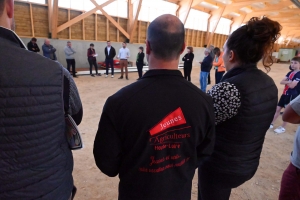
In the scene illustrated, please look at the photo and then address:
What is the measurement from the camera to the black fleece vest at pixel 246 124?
1.08m

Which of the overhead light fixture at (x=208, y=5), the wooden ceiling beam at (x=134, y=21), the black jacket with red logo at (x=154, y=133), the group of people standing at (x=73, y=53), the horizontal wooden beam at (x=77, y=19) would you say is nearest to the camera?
the black jacket with red logo at (x=154, y=133)

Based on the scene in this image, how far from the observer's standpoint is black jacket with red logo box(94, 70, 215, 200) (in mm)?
790

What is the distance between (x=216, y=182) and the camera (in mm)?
1266

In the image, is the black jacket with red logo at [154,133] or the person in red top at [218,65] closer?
the black jacket with red logo at [154,133]

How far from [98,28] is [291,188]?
37.5 ft

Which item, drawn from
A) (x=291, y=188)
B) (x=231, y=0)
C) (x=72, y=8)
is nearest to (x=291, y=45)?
(x=231, y=0)

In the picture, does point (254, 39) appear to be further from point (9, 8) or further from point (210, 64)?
point (210, 64)

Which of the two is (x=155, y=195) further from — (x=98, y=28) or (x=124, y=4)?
(x=124, y=4)

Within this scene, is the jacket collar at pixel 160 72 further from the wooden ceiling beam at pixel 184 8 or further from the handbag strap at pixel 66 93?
the wooden ceiling beam at pixel 184 8

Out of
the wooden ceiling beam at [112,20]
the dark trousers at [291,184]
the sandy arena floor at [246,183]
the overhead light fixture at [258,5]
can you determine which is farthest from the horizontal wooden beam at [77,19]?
the overhead light fixture at [258,5]

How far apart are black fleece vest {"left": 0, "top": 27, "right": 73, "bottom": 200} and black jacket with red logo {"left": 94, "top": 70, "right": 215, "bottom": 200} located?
0.68 ft

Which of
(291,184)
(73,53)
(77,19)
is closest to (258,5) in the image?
(77,19)

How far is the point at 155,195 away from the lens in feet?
2.91

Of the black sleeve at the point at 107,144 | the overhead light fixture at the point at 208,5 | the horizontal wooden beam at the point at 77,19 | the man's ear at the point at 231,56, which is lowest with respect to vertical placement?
the black sleeve at the point at 107,144
